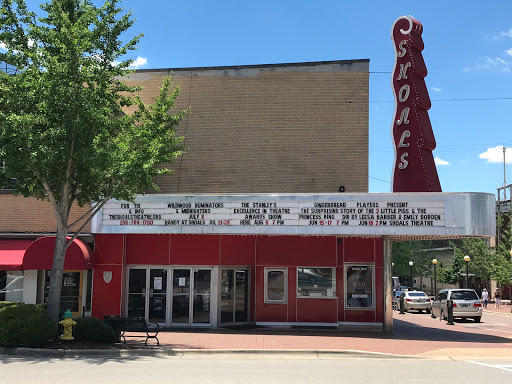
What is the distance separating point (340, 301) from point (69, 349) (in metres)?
10.3

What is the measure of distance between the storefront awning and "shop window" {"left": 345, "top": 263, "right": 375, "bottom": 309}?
958 centimetres

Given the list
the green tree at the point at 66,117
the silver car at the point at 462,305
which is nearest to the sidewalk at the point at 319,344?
the green tree at the point at 66,117

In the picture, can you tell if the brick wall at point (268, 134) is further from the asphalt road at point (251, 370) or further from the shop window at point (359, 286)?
the asphalt road at point (251, 370)

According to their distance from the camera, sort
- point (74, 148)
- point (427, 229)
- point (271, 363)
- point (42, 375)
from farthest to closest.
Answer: point (427, 229) → point (74, 148) → point (271, 363) → point (42, 375)

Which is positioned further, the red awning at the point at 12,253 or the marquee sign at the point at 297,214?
the red awning at the point at 12,253

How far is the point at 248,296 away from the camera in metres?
20.8

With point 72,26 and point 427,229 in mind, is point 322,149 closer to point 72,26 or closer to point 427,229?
point 427,229

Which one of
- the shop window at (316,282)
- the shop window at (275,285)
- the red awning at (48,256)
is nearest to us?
the red awning at (48,256)

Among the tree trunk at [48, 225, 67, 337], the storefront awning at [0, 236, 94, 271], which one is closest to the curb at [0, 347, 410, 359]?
the tree trunk at [48, 225, 67, 337]

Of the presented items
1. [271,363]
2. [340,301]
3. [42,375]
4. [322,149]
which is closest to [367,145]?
[322,149]

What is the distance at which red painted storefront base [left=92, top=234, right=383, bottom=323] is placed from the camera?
20078 millimetres

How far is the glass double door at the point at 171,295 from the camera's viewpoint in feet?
65.9

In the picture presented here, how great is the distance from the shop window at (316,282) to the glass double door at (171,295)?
3456mm

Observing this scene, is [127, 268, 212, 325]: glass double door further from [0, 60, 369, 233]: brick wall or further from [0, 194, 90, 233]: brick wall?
[0, 60, 369, 233]: brick wall
